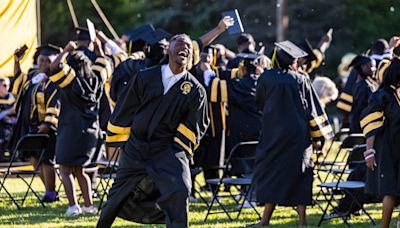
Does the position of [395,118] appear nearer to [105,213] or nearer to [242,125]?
[105,213]

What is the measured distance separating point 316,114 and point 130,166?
2612mm

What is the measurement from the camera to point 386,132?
982 centimetres

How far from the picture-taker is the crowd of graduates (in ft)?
29.4

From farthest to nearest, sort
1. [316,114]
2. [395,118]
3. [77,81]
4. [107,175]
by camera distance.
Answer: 1. [107,175]
2. [77,81]
3. [316,114]
4. [395,118]

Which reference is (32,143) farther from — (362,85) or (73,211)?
(362,85)

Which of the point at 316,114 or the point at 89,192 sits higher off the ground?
the point at 316,114

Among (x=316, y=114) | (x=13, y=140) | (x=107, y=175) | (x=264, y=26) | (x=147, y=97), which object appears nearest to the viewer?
(x=147, y=97)

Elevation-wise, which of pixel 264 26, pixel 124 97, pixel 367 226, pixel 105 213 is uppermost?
pixel 124 97

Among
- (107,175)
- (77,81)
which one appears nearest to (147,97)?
(77,81)

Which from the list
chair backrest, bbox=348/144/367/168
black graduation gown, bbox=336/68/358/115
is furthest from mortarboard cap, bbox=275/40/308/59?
black graduation gown, bbox=336/68/358/115

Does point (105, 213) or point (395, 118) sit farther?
point (395, 118)

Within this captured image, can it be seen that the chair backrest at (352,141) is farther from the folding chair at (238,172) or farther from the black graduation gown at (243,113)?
the black graduation gown at (243,113)

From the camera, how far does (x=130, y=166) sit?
29.7 ft

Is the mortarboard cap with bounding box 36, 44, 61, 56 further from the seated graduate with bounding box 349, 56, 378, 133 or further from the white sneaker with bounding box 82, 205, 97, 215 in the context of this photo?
the seated graduate with bounding box 349, 56, 378, 133
